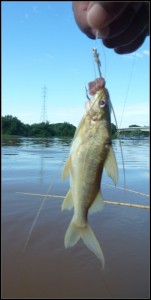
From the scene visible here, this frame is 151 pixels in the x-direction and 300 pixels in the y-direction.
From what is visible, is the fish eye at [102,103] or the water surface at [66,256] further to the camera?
the water surface at [66,256]

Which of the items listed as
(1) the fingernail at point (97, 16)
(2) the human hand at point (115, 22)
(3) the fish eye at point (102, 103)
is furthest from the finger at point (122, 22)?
(3) the fish eye at point (102, 103)

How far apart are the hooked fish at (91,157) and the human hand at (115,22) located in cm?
41

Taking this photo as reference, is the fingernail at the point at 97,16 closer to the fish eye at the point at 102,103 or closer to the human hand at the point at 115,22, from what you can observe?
the human hand at the point at 115,22

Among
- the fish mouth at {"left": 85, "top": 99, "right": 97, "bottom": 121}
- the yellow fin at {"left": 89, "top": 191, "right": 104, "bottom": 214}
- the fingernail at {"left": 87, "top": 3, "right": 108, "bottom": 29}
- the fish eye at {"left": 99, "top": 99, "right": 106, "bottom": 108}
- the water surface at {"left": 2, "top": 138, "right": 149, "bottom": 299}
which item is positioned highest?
the fingernail at {"left": 87, "top": 3, "right": 108, "bottom": 29}

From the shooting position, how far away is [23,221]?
20.0ft

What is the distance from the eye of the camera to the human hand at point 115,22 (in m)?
2.17

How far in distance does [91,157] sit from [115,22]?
894 millimetres

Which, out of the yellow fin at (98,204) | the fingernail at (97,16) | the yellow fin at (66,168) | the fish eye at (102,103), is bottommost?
the yellow fin at (98,204)

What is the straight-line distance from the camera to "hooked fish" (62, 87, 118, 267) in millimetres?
2309

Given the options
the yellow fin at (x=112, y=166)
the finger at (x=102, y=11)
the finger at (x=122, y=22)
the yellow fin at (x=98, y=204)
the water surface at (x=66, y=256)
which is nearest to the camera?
the finger at (x=102, y=11)

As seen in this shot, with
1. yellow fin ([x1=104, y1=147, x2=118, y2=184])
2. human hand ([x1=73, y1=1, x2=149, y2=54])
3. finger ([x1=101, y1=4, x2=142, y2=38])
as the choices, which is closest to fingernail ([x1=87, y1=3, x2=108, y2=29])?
human hand ([x1=73, y1=1, x2=149, y2=54])

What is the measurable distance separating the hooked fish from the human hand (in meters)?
0.41

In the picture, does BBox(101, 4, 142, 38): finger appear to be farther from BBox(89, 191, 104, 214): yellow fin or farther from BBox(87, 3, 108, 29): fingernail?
BBox(89, 191, 104, 214): yellow fin

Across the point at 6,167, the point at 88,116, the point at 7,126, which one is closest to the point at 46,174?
the point at 6,167
